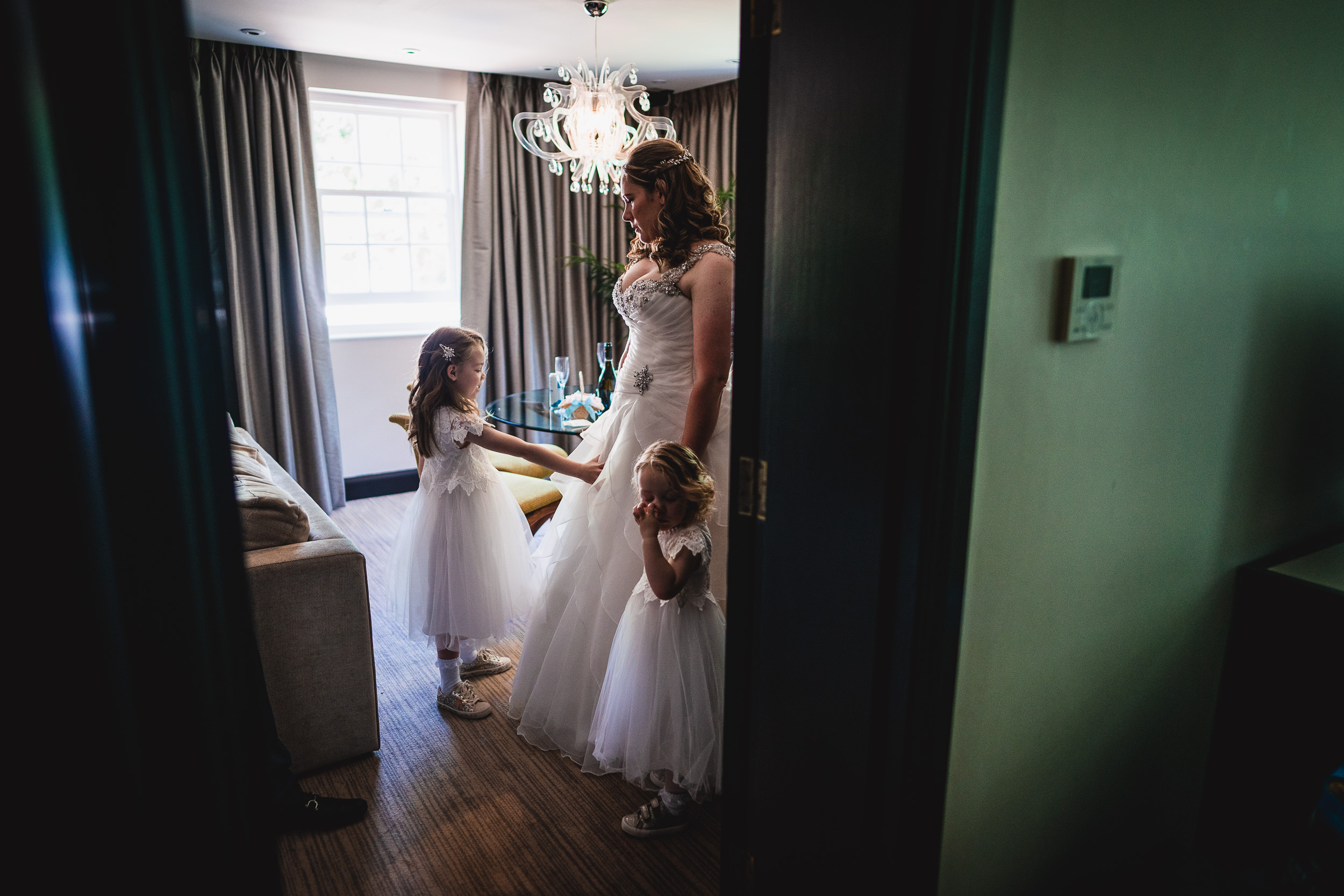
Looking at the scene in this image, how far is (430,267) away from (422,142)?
74 cm

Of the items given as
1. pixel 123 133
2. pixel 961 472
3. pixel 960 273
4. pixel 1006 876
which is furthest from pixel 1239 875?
pixel 123 133

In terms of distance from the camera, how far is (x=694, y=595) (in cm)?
198

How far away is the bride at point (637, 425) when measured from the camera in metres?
2.06

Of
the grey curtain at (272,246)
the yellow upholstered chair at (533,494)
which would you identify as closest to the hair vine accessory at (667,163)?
the yellow upholstered chair at (533,494)

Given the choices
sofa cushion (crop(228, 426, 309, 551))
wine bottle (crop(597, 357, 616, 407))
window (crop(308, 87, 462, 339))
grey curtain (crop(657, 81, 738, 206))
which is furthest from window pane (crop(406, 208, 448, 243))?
sofa cushion (crop(228, 426, 309, 551))

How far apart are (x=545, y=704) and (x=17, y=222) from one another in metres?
1.93

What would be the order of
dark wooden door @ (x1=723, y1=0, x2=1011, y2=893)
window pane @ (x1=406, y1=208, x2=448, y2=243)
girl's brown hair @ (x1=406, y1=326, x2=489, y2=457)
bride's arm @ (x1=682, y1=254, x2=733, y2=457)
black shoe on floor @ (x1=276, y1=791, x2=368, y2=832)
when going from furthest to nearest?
window pane @ (x1=406, y1=208, x2=448, y2=243), girl's brown hair @ (x1=406, y1=326, x2=489, y2=457), bride's arm @ (x1=682, y1=254, x2=733, y2=457), black shoe on floor @ (x1=276, y1=791, x2=368, y2=832), dark wooden door @ (x1=723, y1=0, x2=1011, y2=893)

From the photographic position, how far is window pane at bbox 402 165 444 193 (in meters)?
4.97

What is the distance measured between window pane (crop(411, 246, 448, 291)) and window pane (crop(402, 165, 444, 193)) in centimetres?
34

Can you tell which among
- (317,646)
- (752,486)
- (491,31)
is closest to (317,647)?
(317,646)

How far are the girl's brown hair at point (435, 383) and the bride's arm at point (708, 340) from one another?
702 mm

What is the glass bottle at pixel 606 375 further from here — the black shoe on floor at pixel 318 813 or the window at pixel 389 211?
the window at pixel 389 211

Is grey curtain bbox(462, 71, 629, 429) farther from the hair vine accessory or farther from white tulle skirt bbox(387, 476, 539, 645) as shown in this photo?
the hair vine accessory

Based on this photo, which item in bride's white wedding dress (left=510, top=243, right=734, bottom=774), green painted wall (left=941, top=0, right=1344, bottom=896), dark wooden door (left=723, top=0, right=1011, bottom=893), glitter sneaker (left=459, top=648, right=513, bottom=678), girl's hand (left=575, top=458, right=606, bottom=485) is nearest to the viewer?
dark wooden door (left=723, top=0, right=1011, bottom=893)
